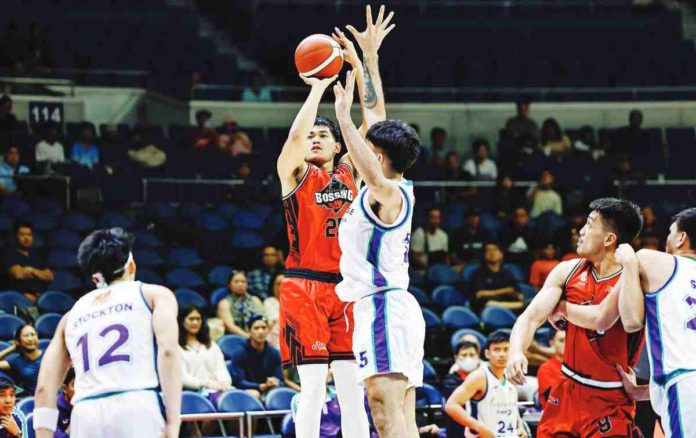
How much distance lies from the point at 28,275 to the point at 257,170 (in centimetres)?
498

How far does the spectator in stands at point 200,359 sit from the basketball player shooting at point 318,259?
4.07 meters

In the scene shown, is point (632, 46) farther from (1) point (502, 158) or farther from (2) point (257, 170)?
(2) point (257, 170)

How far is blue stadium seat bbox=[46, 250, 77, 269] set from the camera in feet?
44.3

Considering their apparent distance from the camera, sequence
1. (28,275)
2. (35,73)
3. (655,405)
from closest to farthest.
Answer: (655,405) → (28,275) → (35,73)

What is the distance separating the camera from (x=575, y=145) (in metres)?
18.9

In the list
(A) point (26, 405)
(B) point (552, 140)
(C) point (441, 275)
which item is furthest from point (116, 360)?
(B) point (552, 140)

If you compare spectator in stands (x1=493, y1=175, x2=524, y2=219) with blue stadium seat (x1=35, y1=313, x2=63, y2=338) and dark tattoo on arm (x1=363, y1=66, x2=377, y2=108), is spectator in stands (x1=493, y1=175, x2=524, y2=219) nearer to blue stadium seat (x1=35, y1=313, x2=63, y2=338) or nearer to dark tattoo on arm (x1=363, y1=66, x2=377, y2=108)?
blue stadium seat (x1=35, y1=313, x2=63, y2=338)

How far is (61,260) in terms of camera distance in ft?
44.4

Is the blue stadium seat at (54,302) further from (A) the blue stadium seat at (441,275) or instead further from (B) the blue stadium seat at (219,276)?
(A) the blue stadium seat at (441,275)

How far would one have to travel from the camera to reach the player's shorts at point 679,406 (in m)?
5.88

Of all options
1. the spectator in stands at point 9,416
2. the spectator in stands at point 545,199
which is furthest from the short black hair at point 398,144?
the spectator in stands at point 545,199

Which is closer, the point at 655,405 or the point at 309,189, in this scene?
the point at 655,405

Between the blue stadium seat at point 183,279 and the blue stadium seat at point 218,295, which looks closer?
the blue stadium seat at point 218,295

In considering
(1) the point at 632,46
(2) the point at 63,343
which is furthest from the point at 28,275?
(1) the point at 632,46
